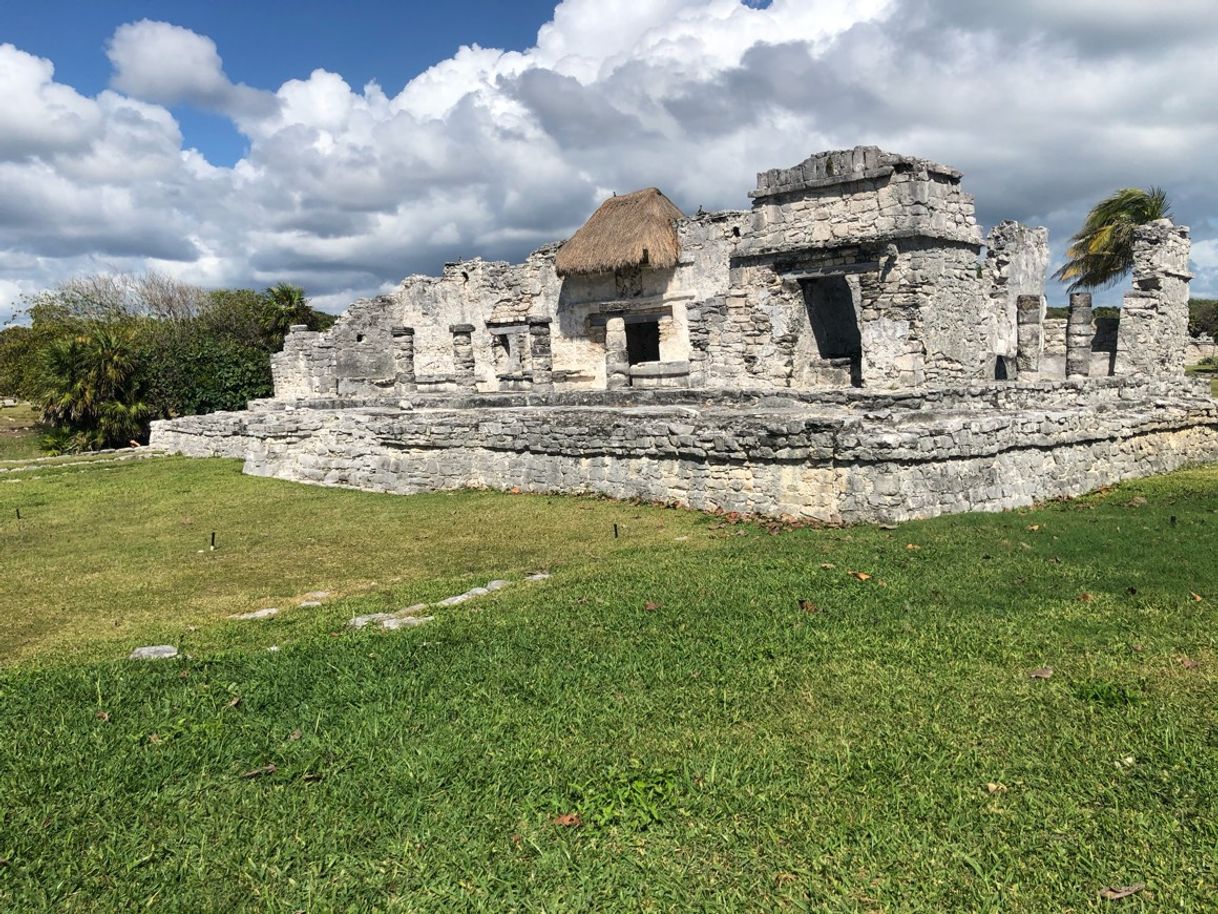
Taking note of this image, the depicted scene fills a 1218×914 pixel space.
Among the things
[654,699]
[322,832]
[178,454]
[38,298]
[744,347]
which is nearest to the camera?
[322,832]

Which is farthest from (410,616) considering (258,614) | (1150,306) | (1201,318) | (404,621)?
(1201,318)

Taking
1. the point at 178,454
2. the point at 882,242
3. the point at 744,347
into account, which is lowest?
the point at 178,454

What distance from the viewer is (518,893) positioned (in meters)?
2.80

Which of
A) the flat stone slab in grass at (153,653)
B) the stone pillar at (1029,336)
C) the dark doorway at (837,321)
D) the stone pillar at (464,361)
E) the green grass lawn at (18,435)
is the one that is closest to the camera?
the flat stone slab in grass at (153,653)

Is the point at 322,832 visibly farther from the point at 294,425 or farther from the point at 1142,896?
the point at 294,425

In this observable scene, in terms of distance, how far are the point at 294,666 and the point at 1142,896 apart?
12.8 feet

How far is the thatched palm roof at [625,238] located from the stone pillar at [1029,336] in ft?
27.5

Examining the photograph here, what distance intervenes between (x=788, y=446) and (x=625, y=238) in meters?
15.3

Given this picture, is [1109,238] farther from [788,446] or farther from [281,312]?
[281,312]

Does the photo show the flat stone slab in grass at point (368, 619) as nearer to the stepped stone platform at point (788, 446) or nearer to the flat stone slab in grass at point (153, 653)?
the flat stone slab in grass at point (153, 653)

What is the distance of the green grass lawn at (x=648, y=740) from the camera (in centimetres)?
284

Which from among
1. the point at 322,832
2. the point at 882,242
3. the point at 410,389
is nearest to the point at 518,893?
the point at 322,832

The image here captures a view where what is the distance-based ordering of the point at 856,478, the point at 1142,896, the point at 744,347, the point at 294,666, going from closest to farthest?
the point at 1142,896, the point at 294,666, the point at 856,478, the point at 744,347

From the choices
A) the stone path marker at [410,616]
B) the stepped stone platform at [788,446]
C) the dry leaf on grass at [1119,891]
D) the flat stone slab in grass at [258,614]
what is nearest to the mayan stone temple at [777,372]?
the stepped stone platform at [788,446]
